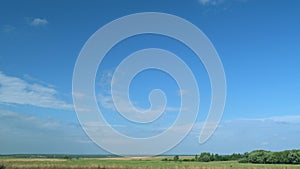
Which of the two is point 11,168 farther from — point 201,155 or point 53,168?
point 201,155

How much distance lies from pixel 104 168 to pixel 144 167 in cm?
451

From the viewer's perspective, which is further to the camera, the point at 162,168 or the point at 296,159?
the point at 296,159

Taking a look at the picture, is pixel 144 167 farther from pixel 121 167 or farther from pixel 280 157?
pixel 280 157

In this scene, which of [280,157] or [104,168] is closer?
[104,168]

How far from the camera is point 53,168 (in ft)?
147

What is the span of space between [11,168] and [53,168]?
4.59 meters

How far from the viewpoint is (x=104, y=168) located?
45.9 metres

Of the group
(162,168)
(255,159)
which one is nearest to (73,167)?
(162,168)

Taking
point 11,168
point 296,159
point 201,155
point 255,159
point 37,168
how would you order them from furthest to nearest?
point 201,155, point 255,159, point 296,159, point 37,168, point 11,168

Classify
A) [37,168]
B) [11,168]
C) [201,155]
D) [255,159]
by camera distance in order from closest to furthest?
[11,168]
[37,168]
[255,159]
[201,155]

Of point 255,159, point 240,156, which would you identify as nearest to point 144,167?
point 255,159

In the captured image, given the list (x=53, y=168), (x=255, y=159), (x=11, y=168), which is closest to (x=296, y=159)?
(x=255, y=159)

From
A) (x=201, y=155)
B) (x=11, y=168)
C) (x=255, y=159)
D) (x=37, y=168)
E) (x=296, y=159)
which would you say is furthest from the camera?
(x=201, y=155)

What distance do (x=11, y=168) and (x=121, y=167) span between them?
12.0 m
